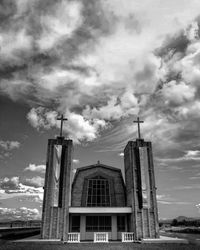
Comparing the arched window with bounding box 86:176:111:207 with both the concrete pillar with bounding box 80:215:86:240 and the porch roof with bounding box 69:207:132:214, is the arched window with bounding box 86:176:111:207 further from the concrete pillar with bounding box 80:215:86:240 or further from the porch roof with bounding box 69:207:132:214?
the porch roof with bounding box 69:207:132:214

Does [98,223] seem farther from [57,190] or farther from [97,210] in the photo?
[57,190]

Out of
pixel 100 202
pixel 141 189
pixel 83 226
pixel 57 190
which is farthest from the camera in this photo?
pixel 100 202

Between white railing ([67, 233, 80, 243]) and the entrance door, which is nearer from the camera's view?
white railing ([67, 233, 80, 243])

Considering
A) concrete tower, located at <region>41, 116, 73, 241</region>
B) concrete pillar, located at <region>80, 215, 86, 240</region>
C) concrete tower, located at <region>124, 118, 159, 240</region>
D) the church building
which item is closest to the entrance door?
the church building

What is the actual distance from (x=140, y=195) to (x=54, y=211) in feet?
25.1

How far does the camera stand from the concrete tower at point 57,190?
1773cm

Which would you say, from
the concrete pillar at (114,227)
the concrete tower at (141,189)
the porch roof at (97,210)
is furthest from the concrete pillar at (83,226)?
the concrete tower at (141,189)

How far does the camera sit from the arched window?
2262cm

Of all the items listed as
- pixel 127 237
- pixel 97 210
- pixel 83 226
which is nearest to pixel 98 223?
pixel 83 226

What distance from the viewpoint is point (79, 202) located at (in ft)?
74.6

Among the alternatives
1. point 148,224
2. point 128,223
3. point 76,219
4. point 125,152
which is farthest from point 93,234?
point 125,152

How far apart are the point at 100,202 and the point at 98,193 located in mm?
938

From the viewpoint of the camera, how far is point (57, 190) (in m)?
18.9

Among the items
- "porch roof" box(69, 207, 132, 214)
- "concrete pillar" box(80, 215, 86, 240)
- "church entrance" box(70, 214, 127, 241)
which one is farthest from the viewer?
"church entrance" box(70, 214, 127, 241)
